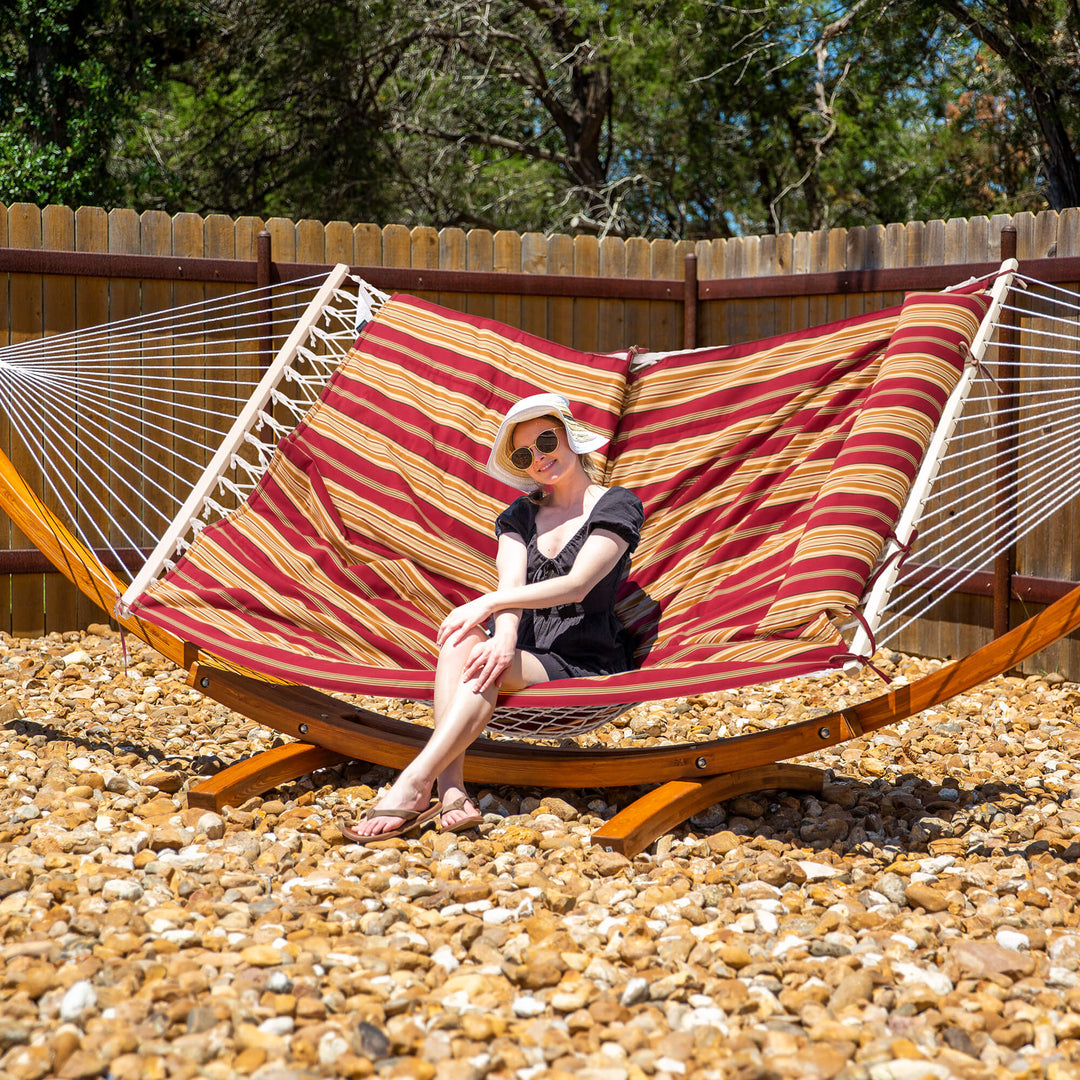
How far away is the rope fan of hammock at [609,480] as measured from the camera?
2.54m

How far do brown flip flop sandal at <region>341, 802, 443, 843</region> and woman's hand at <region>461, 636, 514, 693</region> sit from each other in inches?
11.4

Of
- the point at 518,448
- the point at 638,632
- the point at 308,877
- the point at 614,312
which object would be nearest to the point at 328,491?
the point at 518,448

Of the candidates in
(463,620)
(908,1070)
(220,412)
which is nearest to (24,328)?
(220,412)

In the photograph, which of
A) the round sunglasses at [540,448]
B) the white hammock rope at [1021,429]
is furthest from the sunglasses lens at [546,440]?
the white hammock rope at [1021,429]

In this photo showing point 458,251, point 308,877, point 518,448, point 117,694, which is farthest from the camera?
point 458,251

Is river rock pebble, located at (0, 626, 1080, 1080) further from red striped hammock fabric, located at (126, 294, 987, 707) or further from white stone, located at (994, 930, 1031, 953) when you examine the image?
red striped hammock fabric, located at (126, 294, 987, 707)

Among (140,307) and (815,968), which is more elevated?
(140,307)

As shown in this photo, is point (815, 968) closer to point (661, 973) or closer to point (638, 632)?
point (661, 973)

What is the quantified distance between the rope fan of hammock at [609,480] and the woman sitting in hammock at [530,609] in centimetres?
10

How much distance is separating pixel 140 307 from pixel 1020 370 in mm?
3278

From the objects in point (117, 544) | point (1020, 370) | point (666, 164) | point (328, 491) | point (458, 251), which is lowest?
point (117, 544)

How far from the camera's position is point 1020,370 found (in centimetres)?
436

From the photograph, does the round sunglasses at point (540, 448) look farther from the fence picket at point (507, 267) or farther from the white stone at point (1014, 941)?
the fence picket at point (507, 267)

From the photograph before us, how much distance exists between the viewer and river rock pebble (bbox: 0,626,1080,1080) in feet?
5.57
